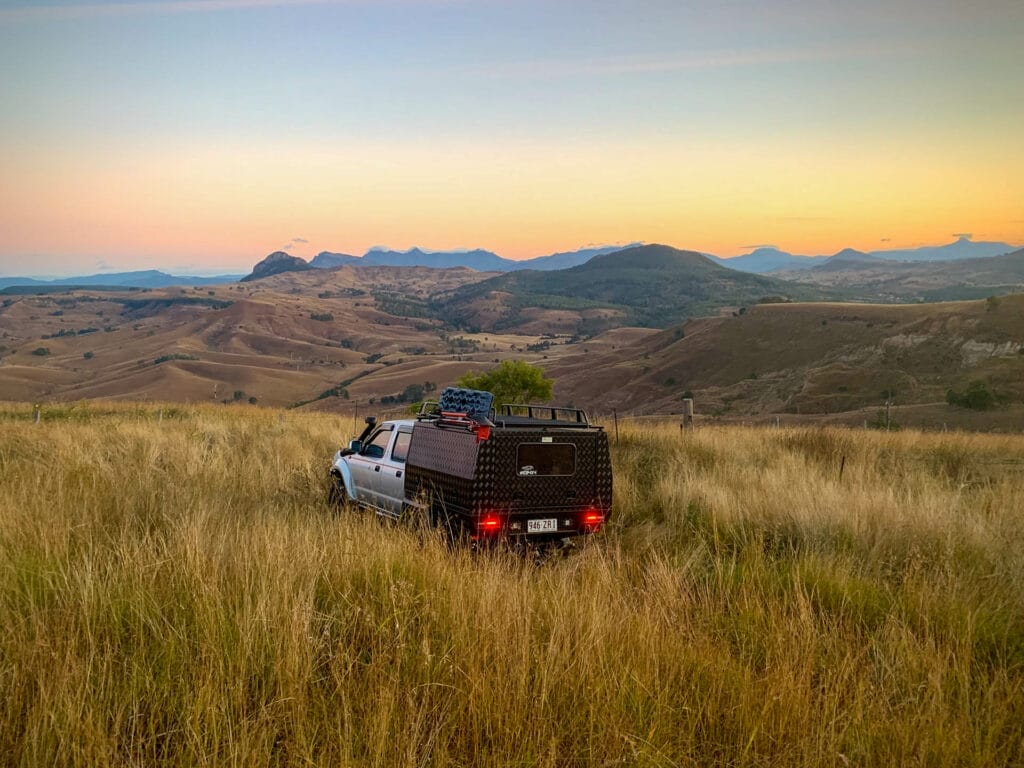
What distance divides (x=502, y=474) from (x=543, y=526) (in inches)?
32.7

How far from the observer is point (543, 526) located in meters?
7.31

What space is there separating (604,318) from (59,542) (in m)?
197

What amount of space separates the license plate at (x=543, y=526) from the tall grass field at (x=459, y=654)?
56 centimetres

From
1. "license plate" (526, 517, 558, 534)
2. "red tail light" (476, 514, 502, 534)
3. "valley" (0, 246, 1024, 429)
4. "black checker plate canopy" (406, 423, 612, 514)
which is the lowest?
"valley" (0, 246, 1024, 429)

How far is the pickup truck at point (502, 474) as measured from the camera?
6883 millimetres

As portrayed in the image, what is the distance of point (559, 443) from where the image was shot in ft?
24.1

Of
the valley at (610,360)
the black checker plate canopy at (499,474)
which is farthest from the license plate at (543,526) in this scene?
the valley at (610,360)

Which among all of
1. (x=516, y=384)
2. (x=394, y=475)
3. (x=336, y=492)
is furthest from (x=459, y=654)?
(x=516, y=384)

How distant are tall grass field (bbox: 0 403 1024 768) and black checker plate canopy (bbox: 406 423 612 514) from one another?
81 cm

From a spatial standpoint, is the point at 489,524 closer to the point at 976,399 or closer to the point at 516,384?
the point at 516,384

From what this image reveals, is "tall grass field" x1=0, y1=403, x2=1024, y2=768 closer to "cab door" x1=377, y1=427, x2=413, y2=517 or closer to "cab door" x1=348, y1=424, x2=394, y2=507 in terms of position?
"cab door" x1=377, y1=427, x2=413, y2=517

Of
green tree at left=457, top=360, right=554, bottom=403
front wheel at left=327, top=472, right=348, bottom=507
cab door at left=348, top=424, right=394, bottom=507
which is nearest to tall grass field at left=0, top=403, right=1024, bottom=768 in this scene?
cab door at left=348, top=424, right=394, bottom=507

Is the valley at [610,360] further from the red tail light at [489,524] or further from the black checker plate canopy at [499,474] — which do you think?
the red tail light at [489,524]

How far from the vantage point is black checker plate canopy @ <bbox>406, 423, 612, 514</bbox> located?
688 cm
